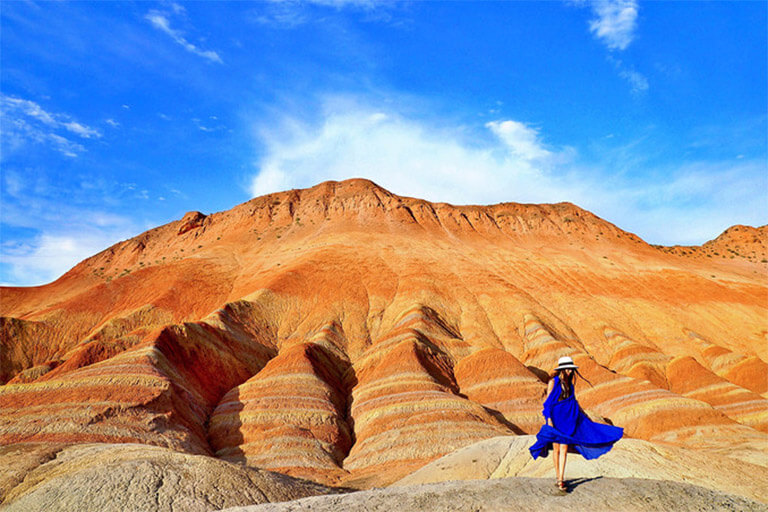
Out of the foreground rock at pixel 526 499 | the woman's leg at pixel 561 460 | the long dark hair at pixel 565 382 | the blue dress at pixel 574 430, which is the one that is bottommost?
the foreground rock at pixel 526 499

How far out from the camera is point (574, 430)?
7.91 m

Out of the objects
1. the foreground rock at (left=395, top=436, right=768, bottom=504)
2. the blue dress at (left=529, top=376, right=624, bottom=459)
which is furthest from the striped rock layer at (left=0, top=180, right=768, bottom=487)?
the blue dress at (left=529, top=376, right=624, bottom=459)

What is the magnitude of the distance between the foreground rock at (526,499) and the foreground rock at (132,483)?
6.36 m

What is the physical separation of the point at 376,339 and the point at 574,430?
37.3 meters

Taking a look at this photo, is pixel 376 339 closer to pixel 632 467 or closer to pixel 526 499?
pixel 632 467

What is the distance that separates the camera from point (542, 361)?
42.2m

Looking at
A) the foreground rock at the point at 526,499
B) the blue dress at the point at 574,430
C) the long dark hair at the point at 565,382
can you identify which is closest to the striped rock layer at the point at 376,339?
the foreground rock at the point at 526,499

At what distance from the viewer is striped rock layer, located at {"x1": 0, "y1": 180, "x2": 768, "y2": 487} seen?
92.8 feet

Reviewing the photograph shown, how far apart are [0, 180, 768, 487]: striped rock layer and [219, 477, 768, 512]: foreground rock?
6.20 meters

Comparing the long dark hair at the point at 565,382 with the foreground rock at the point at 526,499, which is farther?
the long dark hair at the point at 565,382

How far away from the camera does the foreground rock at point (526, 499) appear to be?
23.6 feet

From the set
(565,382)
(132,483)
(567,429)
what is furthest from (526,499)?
(132,483)

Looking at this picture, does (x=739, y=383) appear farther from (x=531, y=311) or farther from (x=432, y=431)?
(x=432, y=431)

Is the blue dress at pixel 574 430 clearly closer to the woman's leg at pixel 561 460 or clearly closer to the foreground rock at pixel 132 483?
the woman's leg at pixel 561 460
